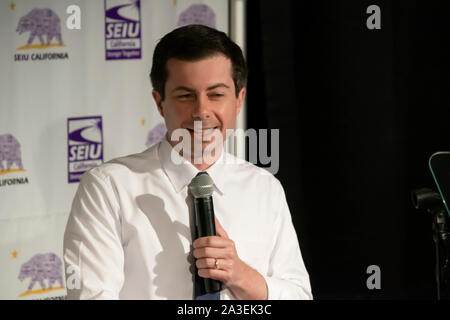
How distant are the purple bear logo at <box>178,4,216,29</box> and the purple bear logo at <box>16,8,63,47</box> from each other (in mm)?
633

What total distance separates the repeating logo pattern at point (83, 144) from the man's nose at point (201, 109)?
55.3 inches

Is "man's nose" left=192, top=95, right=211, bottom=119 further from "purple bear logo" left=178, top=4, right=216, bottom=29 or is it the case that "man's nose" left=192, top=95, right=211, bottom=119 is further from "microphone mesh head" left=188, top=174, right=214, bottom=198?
"purple bear logo" left=178, top=4, right=216, bottom=29

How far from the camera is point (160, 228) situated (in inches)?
67.6

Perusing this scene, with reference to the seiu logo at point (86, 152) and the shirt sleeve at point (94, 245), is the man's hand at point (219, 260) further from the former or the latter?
the seiu logo at point (86, 152)

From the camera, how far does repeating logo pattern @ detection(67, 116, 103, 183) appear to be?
9.53ft

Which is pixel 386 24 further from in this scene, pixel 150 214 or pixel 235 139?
pixel 150 214

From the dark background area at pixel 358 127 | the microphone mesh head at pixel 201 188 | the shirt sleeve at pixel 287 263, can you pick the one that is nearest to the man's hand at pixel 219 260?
the microphone mesh head at pixel 201 188

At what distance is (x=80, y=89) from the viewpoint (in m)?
2.94

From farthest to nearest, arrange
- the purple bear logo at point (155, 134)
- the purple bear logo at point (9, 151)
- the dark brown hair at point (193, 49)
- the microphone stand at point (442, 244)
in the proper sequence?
the purple bear logo at point (155, 134) → the purple bear logo at point (9, 151) → the microphone stand at point (442, 244) → the dark brown hair at point (193, 49)

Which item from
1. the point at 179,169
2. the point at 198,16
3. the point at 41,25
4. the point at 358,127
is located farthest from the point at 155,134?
the point at 179,169

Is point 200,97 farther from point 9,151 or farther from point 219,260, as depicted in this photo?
point 9,151

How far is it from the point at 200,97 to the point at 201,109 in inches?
1.4

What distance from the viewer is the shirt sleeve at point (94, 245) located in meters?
1.55
